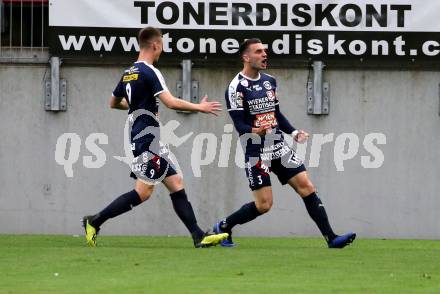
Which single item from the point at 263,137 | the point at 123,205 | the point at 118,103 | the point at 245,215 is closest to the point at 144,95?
the point at 118,103

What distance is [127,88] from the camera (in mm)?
12398

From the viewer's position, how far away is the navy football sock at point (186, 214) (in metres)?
12.5

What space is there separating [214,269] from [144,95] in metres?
2.68

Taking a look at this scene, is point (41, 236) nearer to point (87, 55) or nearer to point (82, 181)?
point (82, 181)

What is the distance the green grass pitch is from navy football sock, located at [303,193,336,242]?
18 cm

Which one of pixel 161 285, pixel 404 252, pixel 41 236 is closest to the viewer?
pixel 161 285

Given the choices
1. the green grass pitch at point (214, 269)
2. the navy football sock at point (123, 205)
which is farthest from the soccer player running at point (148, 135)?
the green grass pitch at point (214, 269)

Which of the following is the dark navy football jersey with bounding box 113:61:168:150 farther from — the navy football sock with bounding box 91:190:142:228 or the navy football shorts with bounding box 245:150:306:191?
the navy football shorts with bounding box 245:150:306:191

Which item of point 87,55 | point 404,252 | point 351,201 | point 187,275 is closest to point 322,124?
point 351,201

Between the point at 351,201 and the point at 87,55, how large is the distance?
144 inches

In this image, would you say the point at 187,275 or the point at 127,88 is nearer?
the point at 187,275

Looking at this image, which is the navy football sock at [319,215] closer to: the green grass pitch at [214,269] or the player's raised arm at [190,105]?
the green grass pitch at [214,269]

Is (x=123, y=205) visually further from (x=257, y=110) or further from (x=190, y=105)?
(x=257, y=110)

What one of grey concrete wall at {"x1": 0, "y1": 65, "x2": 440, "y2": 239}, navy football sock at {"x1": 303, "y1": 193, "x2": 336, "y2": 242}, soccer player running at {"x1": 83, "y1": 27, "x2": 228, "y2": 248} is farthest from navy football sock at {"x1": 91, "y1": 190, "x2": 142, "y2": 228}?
grey concrete wall at {"x1": 0, "y1": 65, "x2": 440, "y2": 239}
